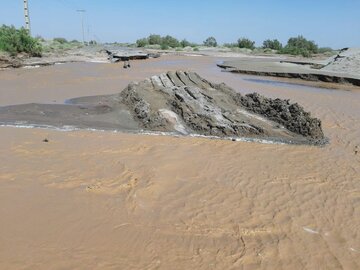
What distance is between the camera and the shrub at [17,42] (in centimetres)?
2247

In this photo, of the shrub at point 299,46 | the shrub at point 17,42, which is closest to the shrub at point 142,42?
the shrub at point 299,46

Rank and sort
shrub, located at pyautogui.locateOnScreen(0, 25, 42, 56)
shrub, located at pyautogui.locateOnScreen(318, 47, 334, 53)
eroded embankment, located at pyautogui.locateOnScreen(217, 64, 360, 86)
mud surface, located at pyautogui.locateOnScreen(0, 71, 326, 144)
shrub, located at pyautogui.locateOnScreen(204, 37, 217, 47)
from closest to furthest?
mud surface, located at pyautogui.locateOnScreen(0, 71, 326, 144) < eroded embankment, located at pyautogui.locateOnScreen(217, 64, 360, 86) < shrub, located at pyautogui.locateOnScreen(0, 25, 42, 56) < shrub, located at pyautogui.locateOnScreen(318, 47, 334, 53) < shrub, located at pyautogui.locateOnScreen(204, 37, 217, 47)

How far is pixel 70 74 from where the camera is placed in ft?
55.9

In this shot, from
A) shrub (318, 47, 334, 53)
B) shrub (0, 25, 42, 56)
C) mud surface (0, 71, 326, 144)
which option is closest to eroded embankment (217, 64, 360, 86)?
mud surface (0, 71, 326, 144)

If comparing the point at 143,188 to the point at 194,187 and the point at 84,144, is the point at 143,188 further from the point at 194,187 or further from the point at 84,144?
the point at 84,144

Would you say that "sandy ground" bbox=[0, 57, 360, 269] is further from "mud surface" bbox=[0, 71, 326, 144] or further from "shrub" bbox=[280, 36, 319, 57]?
"shrub" bbox=[280, 36, 319, 57]

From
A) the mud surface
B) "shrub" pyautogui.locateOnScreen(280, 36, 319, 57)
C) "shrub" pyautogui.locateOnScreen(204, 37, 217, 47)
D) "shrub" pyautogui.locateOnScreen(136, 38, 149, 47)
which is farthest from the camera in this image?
"shrub" pyautogui.locateOnScreen(204, 37, 217, 47)

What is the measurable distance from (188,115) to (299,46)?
4089 cm

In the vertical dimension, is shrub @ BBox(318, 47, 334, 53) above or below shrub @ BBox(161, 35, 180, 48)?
below

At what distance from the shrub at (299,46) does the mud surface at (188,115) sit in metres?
33.5

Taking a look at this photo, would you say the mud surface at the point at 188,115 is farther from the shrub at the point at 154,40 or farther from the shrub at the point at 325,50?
the shrub at the point at 154,40

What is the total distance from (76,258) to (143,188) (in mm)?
1606

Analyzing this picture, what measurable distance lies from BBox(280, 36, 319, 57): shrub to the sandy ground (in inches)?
1403

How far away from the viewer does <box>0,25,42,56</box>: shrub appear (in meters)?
22.5
